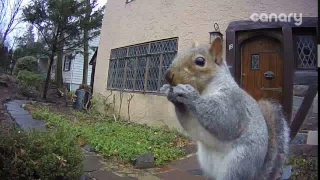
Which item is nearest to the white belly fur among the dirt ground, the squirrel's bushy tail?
the squirrel's bushy tail

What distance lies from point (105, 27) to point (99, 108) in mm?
3102

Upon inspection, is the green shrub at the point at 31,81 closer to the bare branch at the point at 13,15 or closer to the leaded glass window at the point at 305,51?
the bare branch at the point at 13,15

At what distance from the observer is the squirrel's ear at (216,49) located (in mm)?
1521

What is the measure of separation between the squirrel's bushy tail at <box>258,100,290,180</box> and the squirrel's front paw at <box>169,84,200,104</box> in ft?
1.88

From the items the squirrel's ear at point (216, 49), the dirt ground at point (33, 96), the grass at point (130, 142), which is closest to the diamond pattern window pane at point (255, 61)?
the grass at point (130, 142)

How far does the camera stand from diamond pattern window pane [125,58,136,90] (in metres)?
9.73

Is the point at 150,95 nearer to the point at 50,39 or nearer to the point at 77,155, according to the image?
the point at 77,155

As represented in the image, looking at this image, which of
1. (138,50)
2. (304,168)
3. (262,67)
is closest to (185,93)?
(304,168)

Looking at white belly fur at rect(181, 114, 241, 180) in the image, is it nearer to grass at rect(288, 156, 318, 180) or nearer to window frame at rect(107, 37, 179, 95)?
grass at rect(288, 156, 318, 180)

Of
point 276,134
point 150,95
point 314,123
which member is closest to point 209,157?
point 276,134

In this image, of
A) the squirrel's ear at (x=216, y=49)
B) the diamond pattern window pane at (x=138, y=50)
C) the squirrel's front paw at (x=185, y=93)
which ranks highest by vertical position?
the diamond pattern window pane at (x=138, y=50)

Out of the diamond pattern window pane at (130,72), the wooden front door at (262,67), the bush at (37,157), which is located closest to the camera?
the bush at (37,157)

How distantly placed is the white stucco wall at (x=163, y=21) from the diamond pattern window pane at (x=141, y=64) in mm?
223

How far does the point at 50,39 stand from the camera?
14102mm
